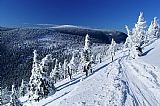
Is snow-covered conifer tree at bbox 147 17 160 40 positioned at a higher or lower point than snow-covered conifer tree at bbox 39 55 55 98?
higher

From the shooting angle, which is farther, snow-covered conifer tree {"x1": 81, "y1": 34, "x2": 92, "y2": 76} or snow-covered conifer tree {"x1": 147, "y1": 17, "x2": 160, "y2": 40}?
snow-covered conifer tree {"x1": 147, "y1": 17, "x2": 160, "y2": 40}

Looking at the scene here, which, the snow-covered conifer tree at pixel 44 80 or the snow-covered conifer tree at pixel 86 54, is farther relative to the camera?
the snow-covered conifer tree at pixel 86 54

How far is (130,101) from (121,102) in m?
1.21

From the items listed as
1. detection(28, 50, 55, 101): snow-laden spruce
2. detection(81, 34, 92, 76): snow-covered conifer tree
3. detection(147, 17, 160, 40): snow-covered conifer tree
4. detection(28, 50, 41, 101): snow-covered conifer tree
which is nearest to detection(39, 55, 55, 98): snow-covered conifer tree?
detection(28, 50, 55, 101): snow-laden spruce

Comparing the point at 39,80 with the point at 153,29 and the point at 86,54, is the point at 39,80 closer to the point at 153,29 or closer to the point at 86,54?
the point at 86,54

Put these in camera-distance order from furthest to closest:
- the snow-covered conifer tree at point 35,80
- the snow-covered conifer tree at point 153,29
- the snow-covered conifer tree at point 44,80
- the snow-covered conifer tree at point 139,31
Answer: the snow-covered conifer tree at point 153,29, the snow-covered conifer tree at point 139,31, the snow-covered conifer tree at point 44,80, the snow-covered conifer tree at point 35,80

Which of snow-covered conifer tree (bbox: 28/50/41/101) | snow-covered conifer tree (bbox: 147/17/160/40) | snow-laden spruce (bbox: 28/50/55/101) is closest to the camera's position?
snow-covered conifer tree (bbox: 28/50/41/101)

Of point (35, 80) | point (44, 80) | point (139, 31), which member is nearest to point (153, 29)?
point (139, 31)

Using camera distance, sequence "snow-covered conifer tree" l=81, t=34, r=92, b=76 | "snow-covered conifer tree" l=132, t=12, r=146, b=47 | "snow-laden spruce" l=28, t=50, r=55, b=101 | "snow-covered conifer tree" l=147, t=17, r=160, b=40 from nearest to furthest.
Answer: "snow-laden spruce" l=28, t=50, r=55, b=101 < "snow-covered conifer tree" l=132, t=12, r=146, b=47 < "snow-covered conifer tree" l=81, t=34, r=92, b=76 < "snow-covered conifer tree" l=147, t=17, r=160, b=40

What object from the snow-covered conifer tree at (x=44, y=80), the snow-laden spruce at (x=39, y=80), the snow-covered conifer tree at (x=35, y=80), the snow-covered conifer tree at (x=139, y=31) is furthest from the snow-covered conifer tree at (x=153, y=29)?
the snow-covered conifer tree at (x=35, y=80)

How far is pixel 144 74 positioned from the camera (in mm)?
37625

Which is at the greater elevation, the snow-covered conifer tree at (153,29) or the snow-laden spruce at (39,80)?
the snow-covered conifer tree at (153,29)

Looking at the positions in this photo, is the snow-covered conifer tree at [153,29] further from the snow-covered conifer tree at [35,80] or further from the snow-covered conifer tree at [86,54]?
the snow-covered conifer tree at [35,80]

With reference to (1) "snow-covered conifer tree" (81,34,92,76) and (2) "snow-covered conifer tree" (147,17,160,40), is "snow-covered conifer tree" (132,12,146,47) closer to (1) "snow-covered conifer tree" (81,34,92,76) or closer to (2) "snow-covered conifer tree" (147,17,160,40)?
(1) "snow-covered conifer tree" (81,34,92,76)
